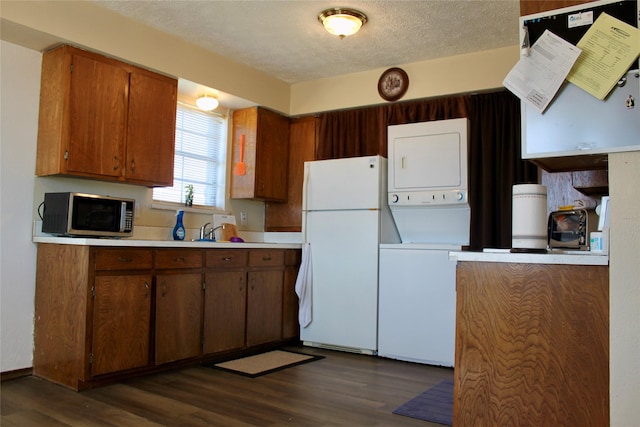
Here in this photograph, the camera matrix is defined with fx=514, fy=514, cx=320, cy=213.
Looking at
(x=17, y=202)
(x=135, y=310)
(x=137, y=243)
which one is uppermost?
(x=17, y=202)

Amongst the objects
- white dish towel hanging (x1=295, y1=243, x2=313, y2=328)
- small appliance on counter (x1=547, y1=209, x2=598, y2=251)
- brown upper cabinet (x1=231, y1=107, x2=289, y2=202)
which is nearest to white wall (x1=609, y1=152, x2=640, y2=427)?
small appliance on counter (x1=547, y1=209, x2=598, y2=251)

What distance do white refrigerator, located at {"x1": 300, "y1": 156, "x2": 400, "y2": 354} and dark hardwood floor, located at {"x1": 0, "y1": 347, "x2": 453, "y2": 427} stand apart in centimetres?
63

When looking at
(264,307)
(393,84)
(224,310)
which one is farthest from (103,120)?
(393,84)

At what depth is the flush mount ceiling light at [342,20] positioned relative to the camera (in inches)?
140

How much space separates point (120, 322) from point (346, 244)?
6.52 feet

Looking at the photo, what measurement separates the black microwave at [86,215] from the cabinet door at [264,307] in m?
1.16

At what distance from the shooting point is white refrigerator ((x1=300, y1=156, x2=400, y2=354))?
14.3 ft

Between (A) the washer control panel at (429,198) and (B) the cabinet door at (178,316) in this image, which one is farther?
(A) the washer control panel at (429,198)

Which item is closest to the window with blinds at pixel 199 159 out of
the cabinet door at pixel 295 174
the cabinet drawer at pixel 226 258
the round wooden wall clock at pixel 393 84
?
the cabinet door at pixel 295 174

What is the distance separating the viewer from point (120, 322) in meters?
3.29

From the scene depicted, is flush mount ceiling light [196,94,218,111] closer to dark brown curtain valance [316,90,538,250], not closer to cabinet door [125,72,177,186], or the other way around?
cabinet door [125,72,177,186]

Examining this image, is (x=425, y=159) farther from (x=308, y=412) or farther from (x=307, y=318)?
(x=308, y=412)

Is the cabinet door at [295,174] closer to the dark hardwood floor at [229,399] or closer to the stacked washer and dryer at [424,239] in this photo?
the stacked washer and dryer at [424,239]

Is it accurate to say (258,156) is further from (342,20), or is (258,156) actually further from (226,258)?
(342,20)
